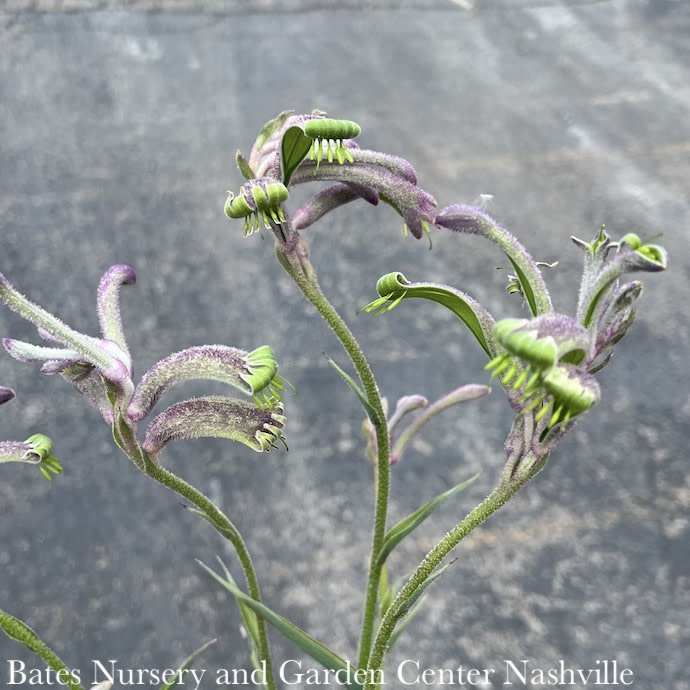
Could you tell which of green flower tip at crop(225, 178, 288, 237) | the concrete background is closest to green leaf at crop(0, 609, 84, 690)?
green flower tip at crop(225, 178, 288, 237)

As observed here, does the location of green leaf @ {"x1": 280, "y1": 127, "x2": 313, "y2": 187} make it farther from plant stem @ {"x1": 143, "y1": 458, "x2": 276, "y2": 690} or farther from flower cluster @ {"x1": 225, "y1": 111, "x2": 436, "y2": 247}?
plant stem @ {"x1": 143, "y1": 458, "x2": 276, "y2": 690}

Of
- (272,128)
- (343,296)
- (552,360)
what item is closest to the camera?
(552,360)

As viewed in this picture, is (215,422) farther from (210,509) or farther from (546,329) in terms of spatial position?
(546,329)

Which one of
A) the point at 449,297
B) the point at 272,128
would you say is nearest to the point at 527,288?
the point at 449,297

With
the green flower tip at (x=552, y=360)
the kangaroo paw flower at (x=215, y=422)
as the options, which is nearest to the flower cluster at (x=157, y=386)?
the kangaroo paw flower at (x=215, y=422)

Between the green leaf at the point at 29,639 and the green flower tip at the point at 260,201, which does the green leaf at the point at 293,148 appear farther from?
the green leaf at the point at 29,639

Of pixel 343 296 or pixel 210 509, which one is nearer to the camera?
pixel 210 509
